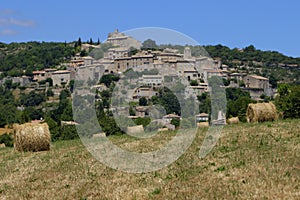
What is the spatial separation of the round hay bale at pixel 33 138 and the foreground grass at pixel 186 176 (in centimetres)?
258

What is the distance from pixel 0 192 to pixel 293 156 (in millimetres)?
6902

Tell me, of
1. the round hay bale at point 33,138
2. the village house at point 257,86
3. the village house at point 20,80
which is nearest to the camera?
the round hay bale at point 33,138

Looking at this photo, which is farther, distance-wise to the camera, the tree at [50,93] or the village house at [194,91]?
the tree at [50,93]

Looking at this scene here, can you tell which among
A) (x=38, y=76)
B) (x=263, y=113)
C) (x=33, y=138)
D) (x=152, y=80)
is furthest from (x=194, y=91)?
(x=38, y=76)

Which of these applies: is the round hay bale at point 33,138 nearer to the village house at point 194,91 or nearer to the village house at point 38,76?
the village house at point 194,91

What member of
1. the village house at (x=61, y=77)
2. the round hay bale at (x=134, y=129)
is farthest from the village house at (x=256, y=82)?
the round hay bale at (x=134, y=129)

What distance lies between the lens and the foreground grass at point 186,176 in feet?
32.6

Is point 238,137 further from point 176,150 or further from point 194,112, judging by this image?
point 194,112

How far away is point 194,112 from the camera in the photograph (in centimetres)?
2319

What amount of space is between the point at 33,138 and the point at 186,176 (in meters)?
9.46

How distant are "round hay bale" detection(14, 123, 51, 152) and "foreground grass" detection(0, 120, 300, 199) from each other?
8.48 feet

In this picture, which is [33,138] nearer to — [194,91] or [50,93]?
[194,91]

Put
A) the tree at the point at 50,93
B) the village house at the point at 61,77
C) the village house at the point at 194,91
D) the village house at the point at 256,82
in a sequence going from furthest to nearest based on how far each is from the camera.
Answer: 1. the village house at the point at 61,77
2. the village house at the point at 256,82
3. the tree at the point at 50,93
4. the village house at the point at 194,91

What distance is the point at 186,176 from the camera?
11.6 meters
